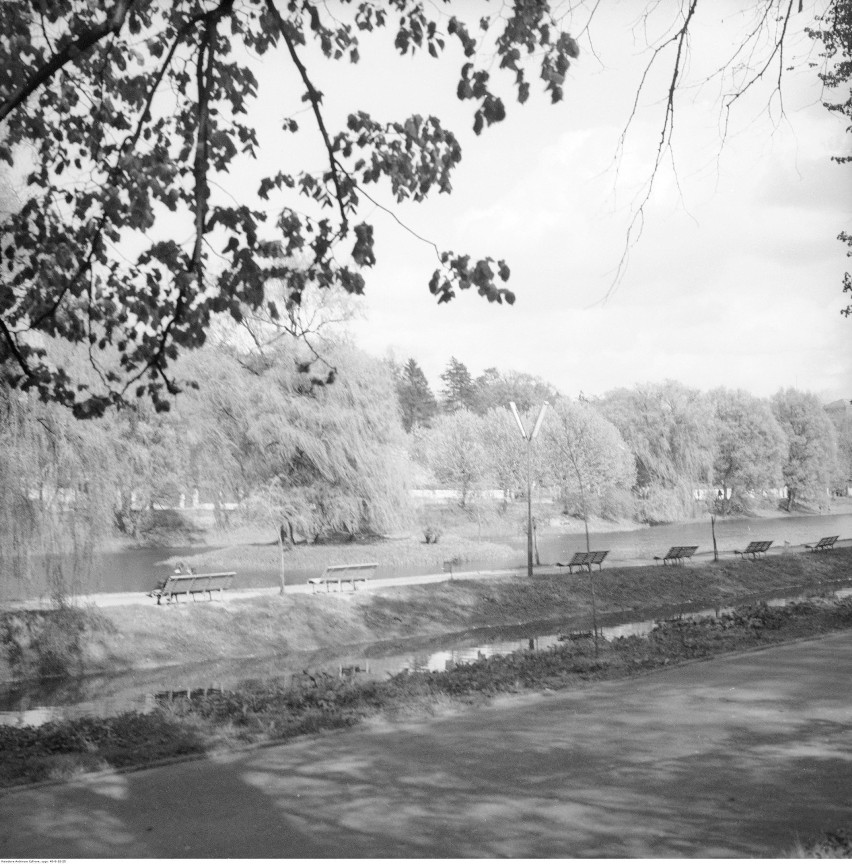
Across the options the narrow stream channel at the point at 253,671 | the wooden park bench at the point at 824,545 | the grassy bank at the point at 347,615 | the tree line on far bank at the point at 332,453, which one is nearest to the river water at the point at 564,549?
the grassy bank at the point at 347,615

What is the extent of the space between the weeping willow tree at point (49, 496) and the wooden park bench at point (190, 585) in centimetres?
245

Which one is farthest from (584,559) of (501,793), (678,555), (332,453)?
(501,793)

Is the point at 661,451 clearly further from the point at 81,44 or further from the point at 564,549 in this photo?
the point at 81,44

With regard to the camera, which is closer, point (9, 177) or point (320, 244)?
point (320, 244)

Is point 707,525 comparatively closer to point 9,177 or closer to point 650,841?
point 9,177

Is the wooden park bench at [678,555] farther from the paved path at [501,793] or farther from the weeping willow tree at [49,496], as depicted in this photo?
the paved path at [501,793]

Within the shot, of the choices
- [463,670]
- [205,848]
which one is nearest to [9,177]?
[463,670]

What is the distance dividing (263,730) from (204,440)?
19.7 metres

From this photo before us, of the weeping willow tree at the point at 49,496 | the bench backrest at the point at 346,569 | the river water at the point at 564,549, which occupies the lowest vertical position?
the river water at the point at 564,549

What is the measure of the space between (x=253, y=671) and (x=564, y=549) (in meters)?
28.0

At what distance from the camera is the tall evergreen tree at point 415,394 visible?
3920 inches

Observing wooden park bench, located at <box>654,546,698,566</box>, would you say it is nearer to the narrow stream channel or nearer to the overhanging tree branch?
the narrow stream channel

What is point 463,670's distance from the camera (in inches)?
552

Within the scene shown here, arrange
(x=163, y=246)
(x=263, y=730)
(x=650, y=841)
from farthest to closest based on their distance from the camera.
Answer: (x=263, y=730)
(x=163, y=246)
(x=650, y=841)
